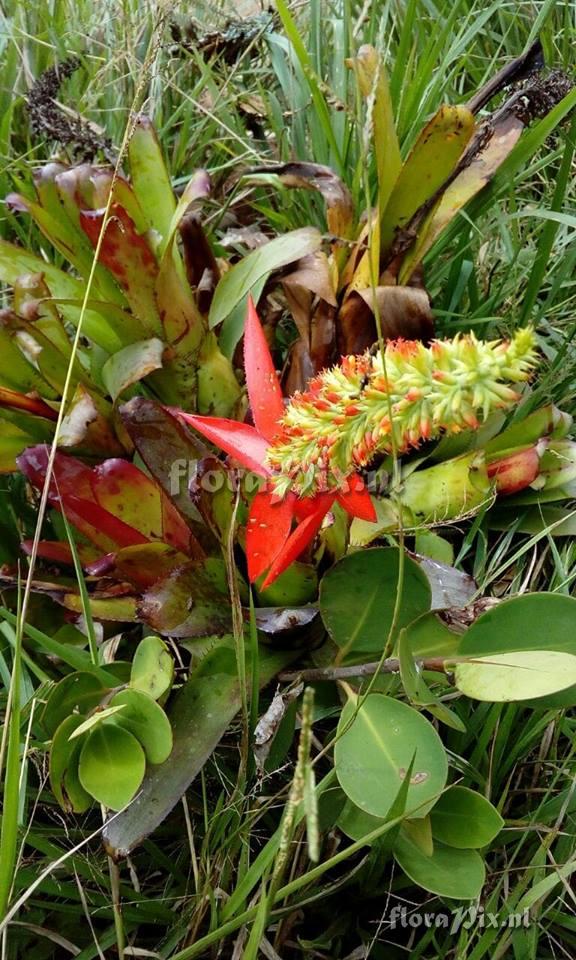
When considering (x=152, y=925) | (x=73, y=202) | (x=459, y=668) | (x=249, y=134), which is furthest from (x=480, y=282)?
(x=152, y=925)

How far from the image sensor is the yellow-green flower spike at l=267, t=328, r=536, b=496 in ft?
1.80

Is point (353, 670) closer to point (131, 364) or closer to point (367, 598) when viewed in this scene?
point (367, 598)

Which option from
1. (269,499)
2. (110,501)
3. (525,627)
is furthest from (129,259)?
(525,627)

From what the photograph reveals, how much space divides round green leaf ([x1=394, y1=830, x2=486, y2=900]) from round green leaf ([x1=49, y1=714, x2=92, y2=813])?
1.10ft

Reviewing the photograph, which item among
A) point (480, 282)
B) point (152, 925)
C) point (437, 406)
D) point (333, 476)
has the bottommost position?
point (152, 925)

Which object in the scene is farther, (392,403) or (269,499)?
(269,499)

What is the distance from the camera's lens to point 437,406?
0.57m

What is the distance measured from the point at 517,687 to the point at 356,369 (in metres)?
0.34

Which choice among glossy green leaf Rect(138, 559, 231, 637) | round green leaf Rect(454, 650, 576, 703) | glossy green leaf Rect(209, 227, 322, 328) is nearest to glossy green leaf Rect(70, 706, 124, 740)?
glossy green leaf Rect(138, 559, 231, 637)

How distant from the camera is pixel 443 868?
836 millimetres

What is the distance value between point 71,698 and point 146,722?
0.09 m

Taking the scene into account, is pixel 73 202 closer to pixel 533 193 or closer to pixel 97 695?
pixel 97 695

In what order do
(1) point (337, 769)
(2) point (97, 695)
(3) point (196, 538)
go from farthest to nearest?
(3) point (196, 538) < (2) point (97, 695) < (1) point (337, 769)

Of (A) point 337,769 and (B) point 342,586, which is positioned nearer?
(A) point 337,769
